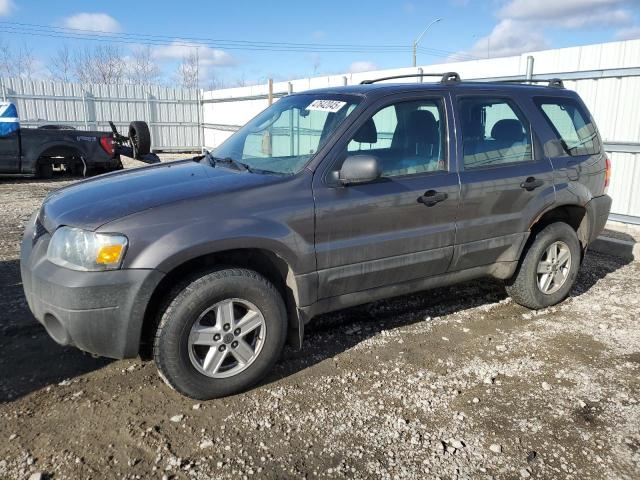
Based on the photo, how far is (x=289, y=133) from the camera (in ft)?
13.5

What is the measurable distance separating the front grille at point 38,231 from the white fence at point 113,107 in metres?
17.6

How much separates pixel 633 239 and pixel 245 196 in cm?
589

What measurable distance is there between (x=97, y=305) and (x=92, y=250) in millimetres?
297

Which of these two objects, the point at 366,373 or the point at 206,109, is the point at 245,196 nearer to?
the point at 366,373

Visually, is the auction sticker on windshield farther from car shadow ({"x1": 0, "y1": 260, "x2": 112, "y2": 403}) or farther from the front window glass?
car shadow ({"x1": 0, "y1": 260, "x2": 112, "y2": 403})

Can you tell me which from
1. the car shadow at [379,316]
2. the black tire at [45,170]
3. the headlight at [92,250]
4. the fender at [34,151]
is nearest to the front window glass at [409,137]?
the car shadow at [379,316]

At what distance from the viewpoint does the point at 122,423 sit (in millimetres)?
2973

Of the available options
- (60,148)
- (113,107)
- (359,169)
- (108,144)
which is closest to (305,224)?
(359,169)

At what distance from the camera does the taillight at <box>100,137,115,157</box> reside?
12141mm

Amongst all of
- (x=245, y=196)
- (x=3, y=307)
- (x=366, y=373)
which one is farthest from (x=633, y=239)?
(x=3, y=307)

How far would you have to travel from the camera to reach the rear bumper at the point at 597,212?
4770 mm

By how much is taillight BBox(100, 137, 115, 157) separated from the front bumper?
33.0 feet

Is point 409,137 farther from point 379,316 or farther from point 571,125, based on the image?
point 571,125

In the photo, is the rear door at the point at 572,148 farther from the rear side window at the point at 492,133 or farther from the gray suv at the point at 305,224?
the rear side window at the point at 492,133
